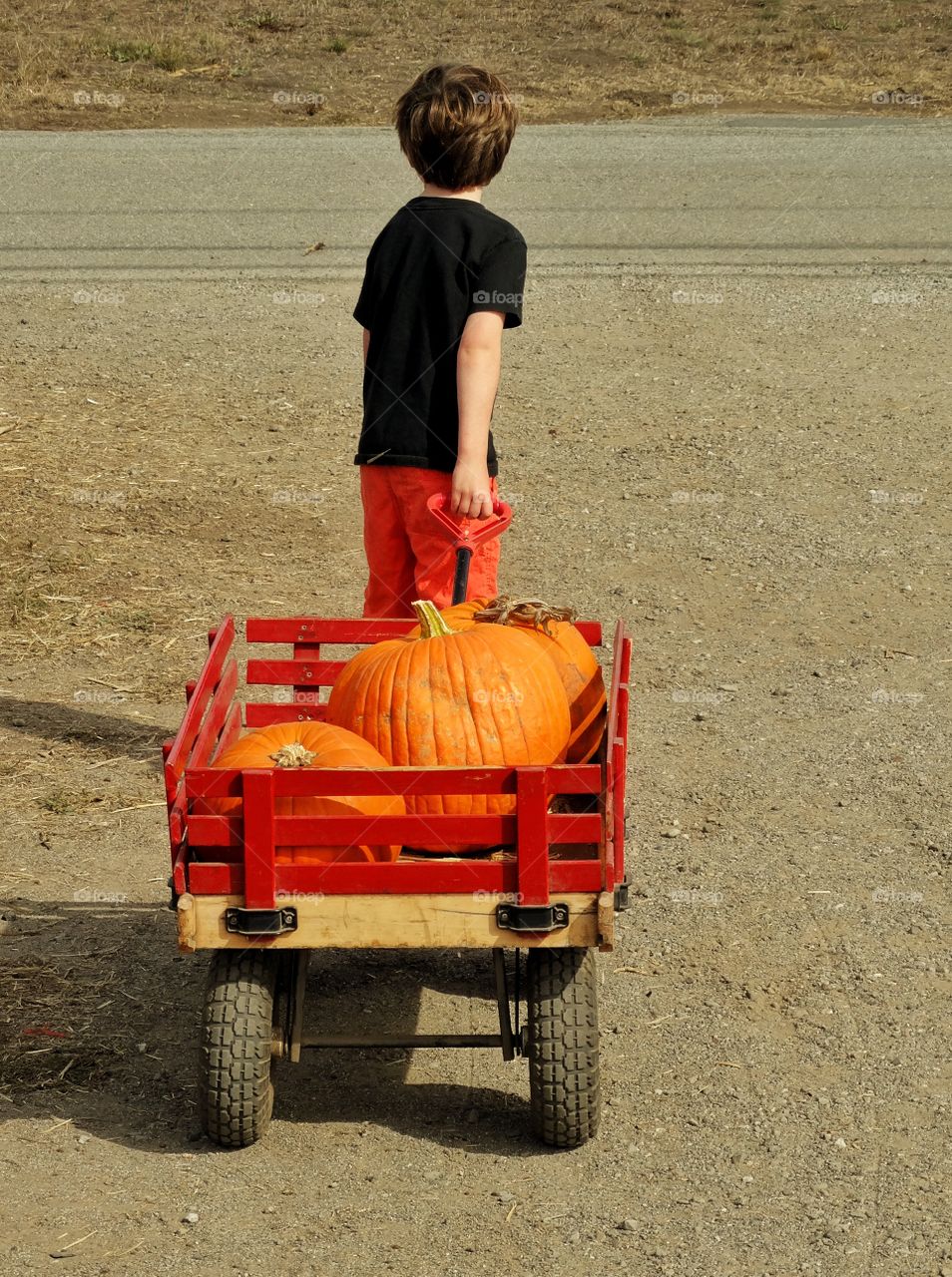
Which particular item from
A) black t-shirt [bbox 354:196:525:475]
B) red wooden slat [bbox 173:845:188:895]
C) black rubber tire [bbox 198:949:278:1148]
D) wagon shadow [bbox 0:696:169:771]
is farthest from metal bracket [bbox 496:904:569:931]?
wagon shadow [bbox 0:696:169:771]

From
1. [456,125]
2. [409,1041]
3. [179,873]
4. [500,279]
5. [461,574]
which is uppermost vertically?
[456,125]

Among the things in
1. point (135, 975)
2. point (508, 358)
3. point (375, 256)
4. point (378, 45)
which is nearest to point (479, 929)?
point (135, 975)

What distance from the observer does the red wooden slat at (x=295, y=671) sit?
429cm

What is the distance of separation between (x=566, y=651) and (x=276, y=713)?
0.86 metres

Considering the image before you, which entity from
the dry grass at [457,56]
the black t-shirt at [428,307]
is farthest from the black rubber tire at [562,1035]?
the dry grass at [457,56]

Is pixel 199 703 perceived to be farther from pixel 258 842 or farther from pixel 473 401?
pixel 473 401

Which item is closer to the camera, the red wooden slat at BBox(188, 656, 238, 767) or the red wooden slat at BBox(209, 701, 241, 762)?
the red wooden slat at BBox(188, 656, 238, 767)

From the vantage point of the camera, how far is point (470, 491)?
4.36 metres

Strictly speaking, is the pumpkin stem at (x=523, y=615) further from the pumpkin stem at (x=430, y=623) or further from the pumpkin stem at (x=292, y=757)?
the pumpkin stem at (x=292, y=757)

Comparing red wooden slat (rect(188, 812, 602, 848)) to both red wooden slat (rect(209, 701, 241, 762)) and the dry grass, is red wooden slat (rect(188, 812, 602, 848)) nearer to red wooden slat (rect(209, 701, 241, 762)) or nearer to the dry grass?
red wooden slat (rect(209, 701, 241, 762))

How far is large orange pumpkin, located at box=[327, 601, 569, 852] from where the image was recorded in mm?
3680

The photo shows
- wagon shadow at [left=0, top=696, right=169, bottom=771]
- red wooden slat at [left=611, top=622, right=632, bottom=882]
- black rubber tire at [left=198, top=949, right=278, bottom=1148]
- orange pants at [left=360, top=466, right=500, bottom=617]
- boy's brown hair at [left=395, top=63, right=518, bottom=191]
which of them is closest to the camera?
black rubber tire at [left=198, top=949, right=278, bottom=1148]

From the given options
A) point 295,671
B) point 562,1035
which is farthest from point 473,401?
point 562,1035

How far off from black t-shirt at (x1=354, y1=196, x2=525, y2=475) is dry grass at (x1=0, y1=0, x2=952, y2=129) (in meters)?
14.0
